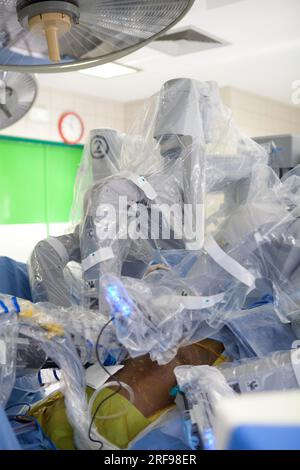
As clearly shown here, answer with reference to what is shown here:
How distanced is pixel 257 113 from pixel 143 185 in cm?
411

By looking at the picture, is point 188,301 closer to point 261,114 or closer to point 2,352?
point 2,352

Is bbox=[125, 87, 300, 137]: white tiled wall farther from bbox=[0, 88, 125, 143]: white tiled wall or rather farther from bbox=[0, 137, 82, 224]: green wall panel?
bbox=[0, 137, 82, 224]: green wall panel

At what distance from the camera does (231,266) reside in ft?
3.32

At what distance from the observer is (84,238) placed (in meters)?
1.17

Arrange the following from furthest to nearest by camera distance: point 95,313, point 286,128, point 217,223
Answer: point 286,128
point 217,223
point 95,313

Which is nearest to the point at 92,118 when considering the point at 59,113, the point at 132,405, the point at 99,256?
the point at 59,113

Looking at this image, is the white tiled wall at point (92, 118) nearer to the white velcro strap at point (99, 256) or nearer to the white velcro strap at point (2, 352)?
the white velcro strap at point (99, 256)

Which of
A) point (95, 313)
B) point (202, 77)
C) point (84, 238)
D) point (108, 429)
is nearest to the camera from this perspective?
point (108, 429)

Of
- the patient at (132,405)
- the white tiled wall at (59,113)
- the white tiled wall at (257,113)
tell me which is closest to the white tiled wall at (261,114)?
the white tiled wall at (257,113)
